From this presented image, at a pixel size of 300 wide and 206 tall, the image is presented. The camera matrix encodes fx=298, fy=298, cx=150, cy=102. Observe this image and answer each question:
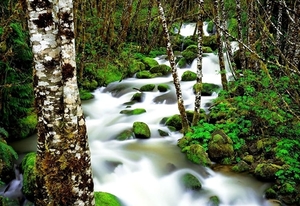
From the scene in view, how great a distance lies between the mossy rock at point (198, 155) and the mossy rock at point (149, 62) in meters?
9.01

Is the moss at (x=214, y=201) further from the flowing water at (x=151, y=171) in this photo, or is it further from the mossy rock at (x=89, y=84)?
the mossy rock at (x=89, y=84)

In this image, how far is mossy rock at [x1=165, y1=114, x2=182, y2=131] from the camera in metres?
9.33

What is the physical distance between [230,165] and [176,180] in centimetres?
142

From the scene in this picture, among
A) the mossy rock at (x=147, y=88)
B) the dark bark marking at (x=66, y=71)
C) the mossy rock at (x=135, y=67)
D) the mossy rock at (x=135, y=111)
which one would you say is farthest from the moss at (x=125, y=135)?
the mossy rock at (x=135, y=67)

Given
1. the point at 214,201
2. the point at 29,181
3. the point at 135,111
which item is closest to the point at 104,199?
the point at 29,181

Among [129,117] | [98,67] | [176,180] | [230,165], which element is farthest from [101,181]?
[98,67]

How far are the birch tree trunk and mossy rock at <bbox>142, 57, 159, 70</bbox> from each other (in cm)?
1339

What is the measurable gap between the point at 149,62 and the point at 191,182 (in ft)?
35.0

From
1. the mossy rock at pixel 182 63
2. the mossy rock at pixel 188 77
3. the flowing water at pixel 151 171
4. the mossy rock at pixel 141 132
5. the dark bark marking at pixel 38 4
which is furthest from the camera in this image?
the mossy rock at pixel 182 63

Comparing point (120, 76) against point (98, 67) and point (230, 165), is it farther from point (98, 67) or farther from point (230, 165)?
point (230, 165)

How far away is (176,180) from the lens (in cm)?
697

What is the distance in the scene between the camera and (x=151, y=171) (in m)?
7.32

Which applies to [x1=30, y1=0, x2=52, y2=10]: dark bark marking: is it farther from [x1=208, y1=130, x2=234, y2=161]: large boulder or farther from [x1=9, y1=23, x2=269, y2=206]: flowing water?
[x1=208, y1=130, x2=234, y2=161]: large boulder

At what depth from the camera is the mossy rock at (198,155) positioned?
7414 mm
